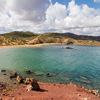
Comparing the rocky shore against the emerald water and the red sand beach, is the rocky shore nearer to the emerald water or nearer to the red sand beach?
the red sand beach

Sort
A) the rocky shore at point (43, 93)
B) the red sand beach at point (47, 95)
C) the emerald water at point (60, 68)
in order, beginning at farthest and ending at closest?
the emerald water at point (60, 68) → the rocky shore at point (43, 93) → the red sand beach at point (47, 95)

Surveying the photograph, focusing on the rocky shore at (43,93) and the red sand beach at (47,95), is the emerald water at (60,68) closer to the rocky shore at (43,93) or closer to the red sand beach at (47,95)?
the rocky shore at (43,93)

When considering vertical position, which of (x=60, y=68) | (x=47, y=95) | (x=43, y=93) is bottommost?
(x=60, y=68)

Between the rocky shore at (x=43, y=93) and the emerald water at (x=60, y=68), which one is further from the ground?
the rocky shore at (x=43, y=93)

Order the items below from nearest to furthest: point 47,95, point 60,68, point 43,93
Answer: point 47,95
point 43,93
point 60,68

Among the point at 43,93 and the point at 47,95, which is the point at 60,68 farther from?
the point at 47,95

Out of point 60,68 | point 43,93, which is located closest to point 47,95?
point 43,93

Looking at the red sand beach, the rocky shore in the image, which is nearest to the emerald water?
the rocky shore

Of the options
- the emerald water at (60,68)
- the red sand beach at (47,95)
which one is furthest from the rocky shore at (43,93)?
the emerald water at (60,68)

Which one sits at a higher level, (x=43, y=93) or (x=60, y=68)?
(x=43, y=93)

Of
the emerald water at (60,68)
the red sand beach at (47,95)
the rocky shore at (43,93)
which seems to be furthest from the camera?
the emerald water at (60,68)

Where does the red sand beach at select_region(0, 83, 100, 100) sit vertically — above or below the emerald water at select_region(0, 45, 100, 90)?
above

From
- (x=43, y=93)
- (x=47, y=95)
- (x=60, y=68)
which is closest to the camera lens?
(x=47, y=95)

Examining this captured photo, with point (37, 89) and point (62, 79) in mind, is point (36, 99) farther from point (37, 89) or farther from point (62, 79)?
point (62, 79)
